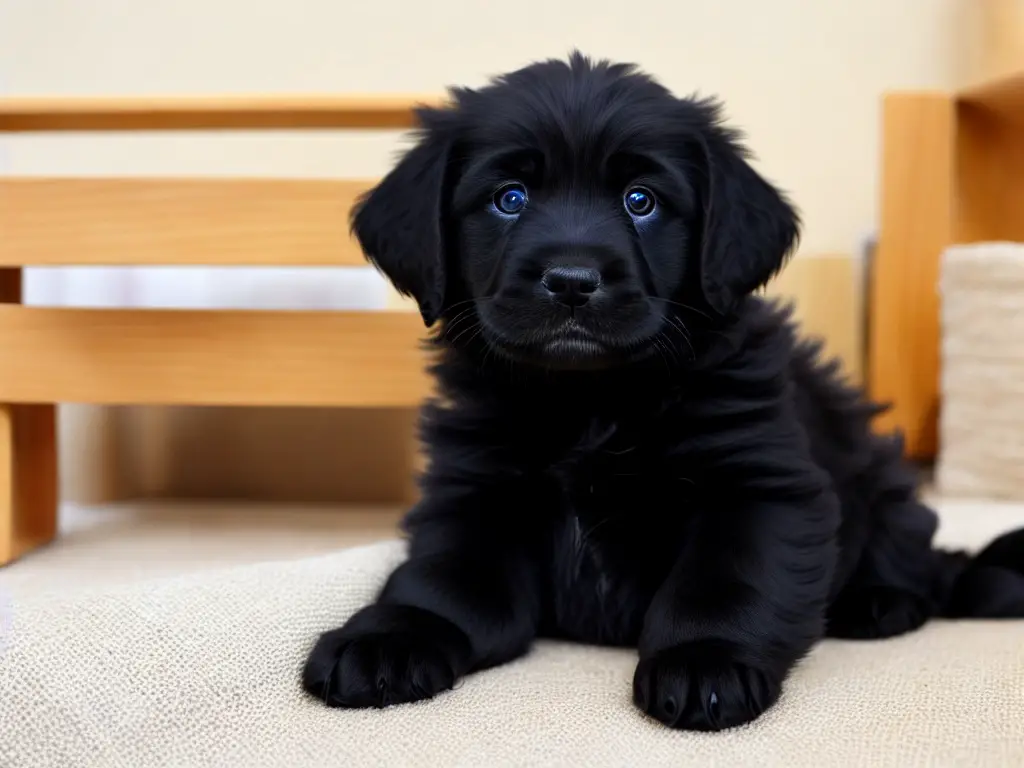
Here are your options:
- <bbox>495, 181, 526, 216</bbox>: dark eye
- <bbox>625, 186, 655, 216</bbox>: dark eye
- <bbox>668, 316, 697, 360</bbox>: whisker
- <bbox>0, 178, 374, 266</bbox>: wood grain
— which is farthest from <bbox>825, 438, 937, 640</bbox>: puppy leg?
<bbox>0, 178, 374, 266</bbox>: wood grain

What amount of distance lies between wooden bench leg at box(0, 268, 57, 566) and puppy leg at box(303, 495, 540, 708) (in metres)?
1.29

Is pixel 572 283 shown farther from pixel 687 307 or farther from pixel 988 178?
pixel 988 178

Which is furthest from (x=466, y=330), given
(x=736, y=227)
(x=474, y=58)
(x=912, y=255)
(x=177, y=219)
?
(x=474, y=58)

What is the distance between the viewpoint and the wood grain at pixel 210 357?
2.44 m

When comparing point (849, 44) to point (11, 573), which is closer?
point (11, 573)

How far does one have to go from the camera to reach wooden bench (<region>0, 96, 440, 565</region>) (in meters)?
2.32

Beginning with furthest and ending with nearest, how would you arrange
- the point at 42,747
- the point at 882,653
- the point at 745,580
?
the point at 882,653 → the point at 745,580 → the point at 42,747

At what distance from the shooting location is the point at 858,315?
130 inches

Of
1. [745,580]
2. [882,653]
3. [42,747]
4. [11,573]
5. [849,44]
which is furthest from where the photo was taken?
[849,44]

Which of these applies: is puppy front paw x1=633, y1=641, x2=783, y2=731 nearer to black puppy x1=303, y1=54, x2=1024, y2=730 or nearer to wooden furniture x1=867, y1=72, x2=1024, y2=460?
black puppy x1=303, y1=54, x2=1024, y2=730

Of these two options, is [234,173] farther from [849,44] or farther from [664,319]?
[664,319]

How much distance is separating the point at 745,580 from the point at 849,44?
2285mm

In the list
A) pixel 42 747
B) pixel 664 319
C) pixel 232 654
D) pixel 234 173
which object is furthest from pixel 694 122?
pixel 234 173

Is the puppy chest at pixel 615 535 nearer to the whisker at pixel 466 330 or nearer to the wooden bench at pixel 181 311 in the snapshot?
the whisker at pixel 466 330
